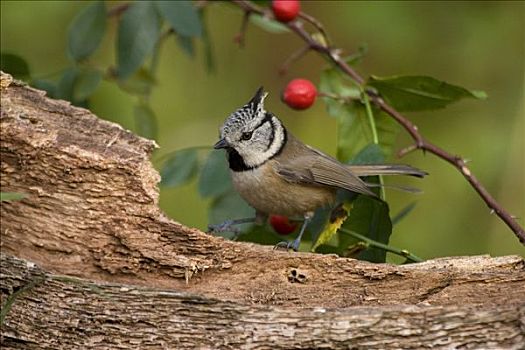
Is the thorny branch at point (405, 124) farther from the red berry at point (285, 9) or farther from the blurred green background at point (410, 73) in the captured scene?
the blurred green background at point (410, 73)

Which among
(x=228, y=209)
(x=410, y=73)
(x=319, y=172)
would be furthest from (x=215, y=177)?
(x=410, y=73)

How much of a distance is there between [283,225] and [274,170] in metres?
0.22

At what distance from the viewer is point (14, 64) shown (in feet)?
11.5

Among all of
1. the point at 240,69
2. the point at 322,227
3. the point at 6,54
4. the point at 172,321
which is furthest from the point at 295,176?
the point at 240,69

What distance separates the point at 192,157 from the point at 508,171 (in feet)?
5.54

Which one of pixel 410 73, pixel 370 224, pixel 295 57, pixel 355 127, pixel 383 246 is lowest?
pixel 383 246

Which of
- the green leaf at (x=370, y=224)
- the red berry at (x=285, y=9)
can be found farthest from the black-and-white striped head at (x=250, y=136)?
the green leaf at (x=370, y=224)

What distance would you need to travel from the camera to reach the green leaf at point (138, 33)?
369 centimetres

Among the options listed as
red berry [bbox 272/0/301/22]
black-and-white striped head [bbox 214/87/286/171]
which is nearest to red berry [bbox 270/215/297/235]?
black-and-white striped head [bbox 214/87/286/171]

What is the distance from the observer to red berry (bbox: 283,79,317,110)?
3.60 meters

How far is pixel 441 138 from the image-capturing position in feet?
17.0

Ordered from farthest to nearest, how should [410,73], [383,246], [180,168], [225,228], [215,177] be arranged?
[410,73] → [180,168] → [215,177] → [225,228] → [383,246]

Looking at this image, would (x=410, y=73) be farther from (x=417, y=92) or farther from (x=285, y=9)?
(x=417, y=92)

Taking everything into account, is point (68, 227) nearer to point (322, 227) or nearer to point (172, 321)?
point (172, 321)
